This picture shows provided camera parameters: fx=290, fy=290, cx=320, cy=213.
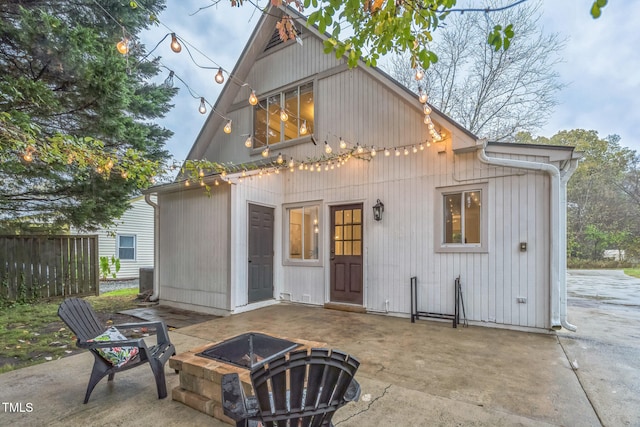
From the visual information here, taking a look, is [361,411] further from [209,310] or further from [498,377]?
[209,310]

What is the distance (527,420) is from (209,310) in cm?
540

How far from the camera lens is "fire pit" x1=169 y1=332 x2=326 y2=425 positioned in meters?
2.22

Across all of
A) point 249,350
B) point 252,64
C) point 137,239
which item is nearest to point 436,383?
point 249,350

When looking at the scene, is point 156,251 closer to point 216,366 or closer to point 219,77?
point 219,77

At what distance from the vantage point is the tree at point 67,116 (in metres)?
3.98

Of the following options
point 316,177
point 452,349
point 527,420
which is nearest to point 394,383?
point 527,420

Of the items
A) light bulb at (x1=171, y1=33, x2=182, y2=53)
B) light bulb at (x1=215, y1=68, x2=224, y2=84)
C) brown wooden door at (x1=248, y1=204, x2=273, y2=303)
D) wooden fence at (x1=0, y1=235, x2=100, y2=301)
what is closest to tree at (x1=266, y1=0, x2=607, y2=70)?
Answer: light bulb at (x1=171, y1=33, x2=182, y2=53)

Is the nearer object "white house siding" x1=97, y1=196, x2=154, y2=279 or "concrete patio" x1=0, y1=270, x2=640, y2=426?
"concrete patio" x1=0, y1=270, x2=640, y2=426

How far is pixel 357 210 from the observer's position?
20.5 feet

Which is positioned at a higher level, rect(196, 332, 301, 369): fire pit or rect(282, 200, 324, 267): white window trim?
rect(282, 200, 324, 267): white window trim

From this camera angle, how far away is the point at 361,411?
2.29 meters

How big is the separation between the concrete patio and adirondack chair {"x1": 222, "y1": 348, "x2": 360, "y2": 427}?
97 centimetres

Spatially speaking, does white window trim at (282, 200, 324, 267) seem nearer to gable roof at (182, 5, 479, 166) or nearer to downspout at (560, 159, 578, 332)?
gable roof at (182, 5, 479, 166)

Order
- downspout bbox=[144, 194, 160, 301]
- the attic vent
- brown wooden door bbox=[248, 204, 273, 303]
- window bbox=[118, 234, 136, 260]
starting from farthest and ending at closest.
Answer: window bbox=[118, 234, 136, 260]
the attic vent
downspout bbox=[144, 194, 160, 301]
brown wooden door bbox=[248, 204, 273, 303]
